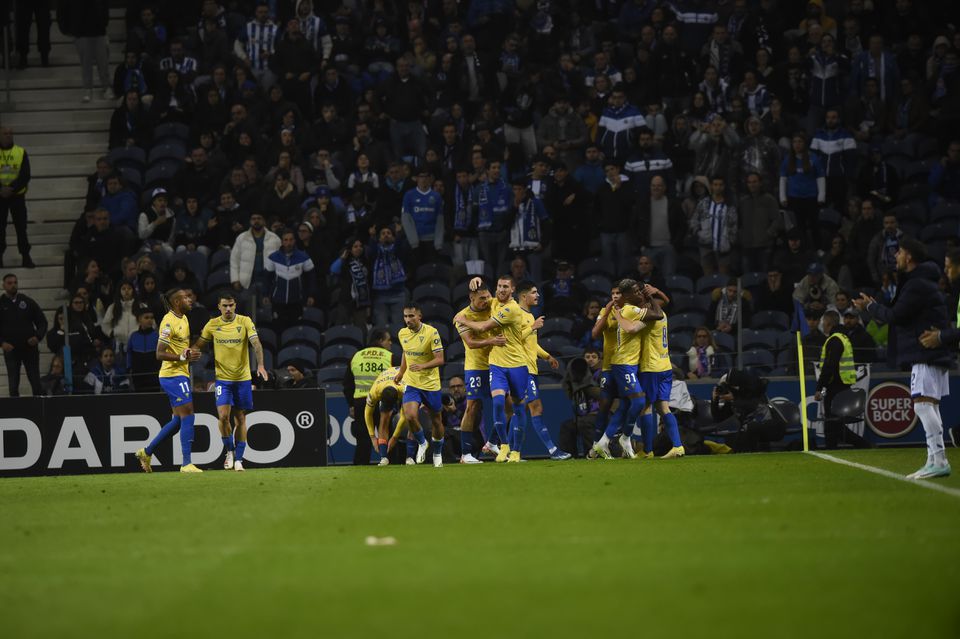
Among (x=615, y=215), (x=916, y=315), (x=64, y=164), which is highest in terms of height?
(x=64, y=164)

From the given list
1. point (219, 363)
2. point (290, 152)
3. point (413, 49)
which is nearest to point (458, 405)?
point (219, 363)

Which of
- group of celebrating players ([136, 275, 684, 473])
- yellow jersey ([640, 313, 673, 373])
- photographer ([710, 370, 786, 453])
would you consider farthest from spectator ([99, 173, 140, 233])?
photographer ([710, 370, 786, 453])

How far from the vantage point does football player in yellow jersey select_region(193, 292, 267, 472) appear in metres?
18.8

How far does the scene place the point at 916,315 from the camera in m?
12.8

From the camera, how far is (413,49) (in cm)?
2775

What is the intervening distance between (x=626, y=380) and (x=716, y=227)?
238 inches

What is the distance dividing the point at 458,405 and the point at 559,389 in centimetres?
169

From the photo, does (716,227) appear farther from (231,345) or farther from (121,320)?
(121,320)

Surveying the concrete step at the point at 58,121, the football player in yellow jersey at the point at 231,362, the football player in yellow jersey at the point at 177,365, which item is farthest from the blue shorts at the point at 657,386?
the concrete step at the point at 58,121

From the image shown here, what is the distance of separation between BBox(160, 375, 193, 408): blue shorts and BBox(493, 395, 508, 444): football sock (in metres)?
4.31

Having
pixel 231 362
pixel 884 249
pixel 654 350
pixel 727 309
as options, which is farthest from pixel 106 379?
pixel 884 249

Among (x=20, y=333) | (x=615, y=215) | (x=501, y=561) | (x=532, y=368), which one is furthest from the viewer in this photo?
(x=615, y=215)

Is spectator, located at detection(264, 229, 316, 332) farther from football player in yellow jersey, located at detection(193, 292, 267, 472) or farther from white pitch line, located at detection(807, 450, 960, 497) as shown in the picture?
white pitch line, located at detection(807, 450, 960, 497)

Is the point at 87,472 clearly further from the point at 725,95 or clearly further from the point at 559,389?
the point at 725,95
